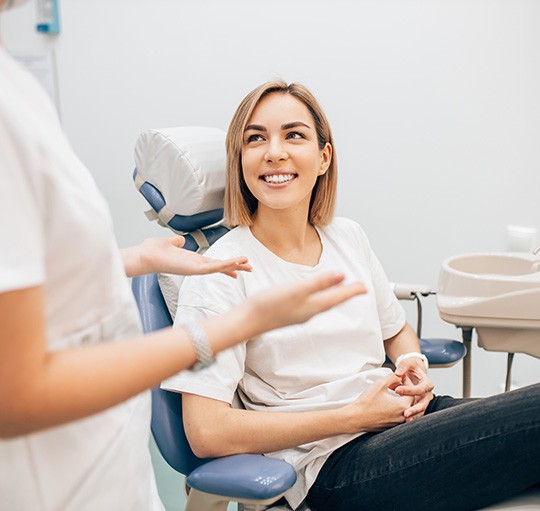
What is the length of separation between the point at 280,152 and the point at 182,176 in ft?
0.78

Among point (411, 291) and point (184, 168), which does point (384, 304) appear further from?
point (184, 168)

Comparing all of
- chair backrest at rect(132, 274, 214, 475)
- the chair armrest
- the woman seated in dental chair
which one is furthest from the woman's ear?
chair backrest at rect(132, 274, 214, 475)

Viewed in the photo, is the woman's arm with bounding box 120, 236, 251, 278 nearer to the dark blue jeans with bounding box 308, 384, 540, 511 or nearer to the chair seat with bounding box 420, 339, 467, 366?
the dark blue jeans with bounding box 308, 384, 540, 511

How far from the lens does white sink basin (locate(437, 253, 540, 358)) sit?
1579mm

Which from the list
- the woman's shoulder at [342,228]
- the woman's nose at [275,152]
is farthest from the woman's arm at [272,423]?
the woman's nose at [275,152]

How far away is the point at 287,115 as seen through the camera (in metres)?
1.56

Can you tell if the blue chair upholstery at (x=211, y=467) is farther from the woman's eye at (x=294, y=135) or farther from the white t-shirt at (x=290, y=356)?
the woman's eye at (x=294, y=135)

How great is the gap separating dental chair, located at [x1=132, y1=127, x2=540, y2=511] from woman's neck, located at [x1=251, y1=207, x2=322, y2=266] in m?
0.14

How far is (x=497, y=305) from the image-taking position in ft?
5.22

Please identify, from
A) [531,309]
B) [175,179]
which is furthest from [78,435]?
[531,309]

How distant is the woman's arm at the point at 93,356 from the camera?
57 centimetres

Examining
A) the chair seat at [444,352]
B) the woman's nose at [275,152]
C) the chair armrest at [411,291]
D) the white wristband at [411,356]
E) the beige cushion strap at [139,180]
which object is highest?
the woman's nose at [275,152]

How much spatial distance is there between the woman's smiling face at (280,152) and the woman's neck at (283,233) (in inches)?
1.1

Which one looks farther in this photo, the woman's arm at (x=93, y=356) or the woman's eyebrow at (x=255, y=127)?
the woman's eyebrow at (x=255, y=127)
